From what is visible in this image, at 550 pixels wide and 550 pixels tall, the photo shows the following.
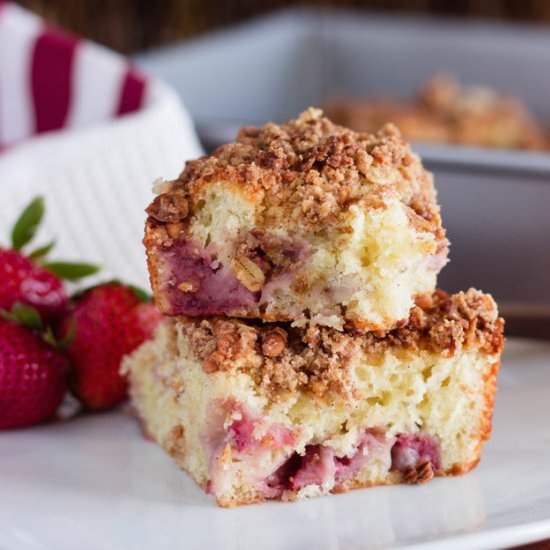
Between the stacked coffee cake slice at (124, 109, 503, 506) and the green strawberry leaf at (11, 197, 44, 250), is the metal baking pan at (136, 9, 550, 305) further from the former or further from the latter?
the stacked coffee cake slice at (124, 109, 503, 506)

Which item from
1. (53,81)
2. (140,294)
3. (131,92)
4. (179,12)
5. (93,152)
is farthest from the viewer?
(179,12)

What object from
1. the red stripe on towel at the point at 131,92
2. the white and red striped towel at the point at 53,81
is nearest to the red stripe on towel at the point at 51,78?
the white and red striped towel at the point at 53,81

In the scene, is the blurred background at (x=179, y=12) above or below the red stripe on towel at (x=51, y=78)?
below

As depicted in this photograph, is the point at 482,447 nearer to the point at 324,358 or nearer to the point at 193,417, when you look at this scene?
the point at 324,358

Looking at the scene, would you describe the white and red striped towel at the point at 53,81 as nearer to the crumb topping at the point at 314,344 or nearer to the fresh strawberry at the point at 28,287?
the fresh strawberry at the point at 28,287

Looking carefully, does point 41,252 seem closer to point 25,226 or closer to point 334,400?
point 25,226

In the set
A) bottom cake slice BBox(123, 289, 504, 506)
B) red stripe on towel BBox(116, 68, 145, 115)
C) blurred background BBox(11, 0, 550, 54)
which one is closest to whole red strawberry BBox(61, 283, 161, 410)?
bottom cake slice BBox(123, 289, 504, 506)

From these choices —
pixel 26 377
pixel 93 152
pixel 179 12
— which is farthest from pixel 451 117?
pixel 26 377
